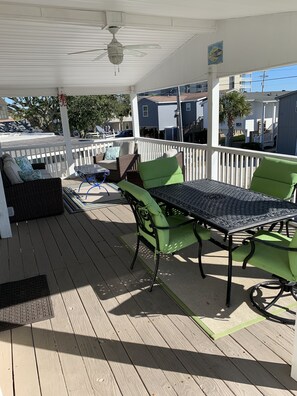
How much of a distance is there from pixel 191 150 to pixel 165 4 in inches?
119

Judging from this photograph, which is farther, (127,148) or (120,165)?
(127,148)

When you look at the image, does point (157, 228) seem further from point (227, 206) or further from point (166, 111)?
point (166, 111)

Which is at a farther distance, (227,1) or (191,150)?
(191,150)

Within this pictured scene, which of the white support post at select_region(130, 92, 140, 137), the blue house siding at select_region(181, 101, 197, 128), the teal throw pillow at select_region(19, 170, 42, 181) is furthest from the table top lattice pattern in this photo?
the blue house siding at select_region(181, 101, 197, 128)

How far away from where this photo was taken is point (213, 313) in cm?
246

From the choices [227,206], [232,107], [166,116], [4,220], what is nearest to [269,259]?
[227,206]

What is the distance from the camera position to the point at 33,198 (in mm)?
A: 4883

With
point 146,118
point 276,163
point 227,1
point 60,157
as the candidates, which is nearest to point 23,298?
point 276,163

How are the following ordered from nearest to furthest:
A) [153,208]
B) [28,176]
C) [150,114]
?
[153,208]
[28,176]
[150,114]

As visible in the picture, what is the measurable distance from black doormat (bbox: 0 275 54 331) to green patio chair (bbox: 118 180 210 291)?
3.31 ft

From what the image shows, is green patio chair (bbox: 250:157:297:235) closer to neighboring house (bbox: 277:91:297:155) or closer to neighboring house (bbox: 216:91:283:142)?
neighboring house (bbox: 277:91:297:155)

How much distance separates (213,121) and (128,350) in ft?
14.4

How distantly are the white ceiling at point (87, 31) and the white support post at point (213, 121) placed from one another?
789 millimetres

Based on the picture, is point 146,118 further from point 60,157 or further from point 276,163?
point 276,163
